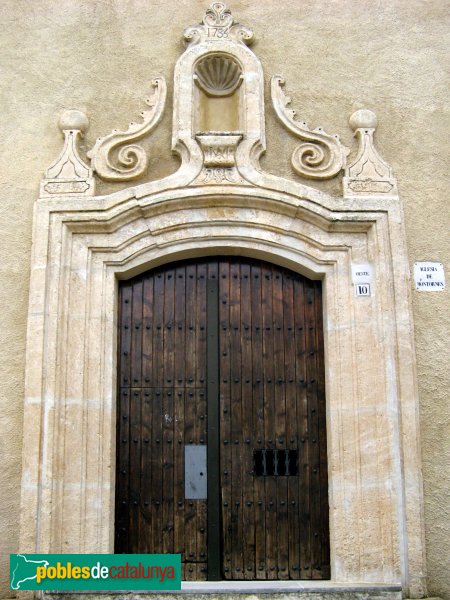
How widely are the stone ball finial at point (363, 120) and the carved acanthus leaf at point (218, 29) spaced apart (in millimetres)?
926

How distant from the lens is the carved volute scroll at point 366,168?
532cm

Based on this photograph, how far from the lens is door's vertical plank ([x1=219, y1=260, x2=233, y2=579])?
200 inches

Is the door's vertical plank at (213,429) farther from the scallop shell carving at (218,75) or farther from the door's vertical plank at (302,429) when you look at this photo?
the scallop shell carving at (218,75)

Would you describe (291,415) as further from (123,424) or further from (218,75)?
(218,75)

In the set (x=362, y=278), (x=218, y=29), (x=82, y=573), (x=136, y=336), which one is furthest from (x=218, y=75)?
(x=82, y=573)

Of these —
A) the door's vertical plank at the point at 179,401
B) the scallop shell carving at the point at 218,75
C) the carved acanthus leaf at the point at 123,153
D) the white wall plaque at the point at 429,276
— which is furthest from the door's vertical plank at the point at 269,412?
the scallop shell carving at the point at 218,75

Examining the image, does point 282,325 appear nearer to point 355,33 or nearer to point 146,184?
point 146,184

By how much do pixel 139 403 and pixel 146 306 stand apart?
648 mm

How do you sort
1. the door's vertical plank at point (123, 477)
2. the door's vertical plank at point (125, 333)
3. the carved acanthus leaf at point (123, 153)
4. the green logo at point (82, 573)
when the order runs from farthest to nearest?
the carved acanthus leaf at point (123, 153) → the door's vertical plank at point (125, 333) → the door's vertical plank at point (123, 477) → the green logo at point (82, 573)

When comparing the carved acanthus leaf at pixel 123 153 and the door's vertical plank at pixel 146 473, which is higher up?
the carved acanthus leaf at pixel 123 153

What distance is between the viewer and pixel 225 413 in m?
5.22

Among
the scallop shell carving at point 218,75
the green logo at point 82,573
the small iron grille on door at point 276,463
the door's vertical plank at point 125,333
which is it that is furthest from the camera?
the scallop shell carving at point 218,75

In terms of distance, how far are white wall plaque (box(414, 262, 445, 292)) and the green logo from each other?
7.79ft

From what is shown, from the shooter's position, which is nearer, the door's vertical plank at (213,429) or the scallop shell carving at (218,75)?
the door's vertical plank at (213,429)
